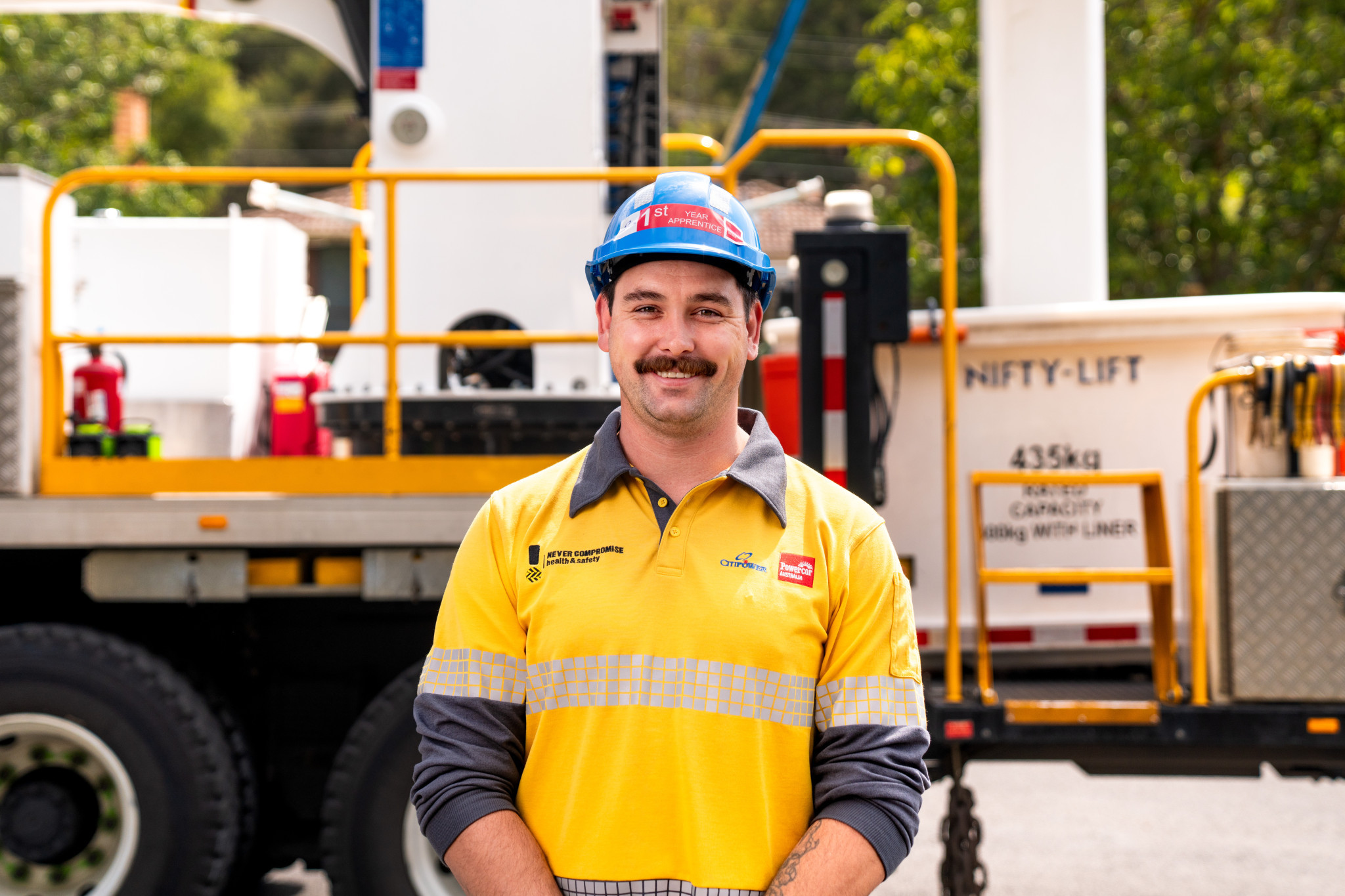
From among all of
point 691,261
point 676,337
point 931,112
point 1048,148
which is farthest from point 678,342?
point 931,112

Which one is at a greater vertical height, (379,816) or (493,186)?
(493,186)

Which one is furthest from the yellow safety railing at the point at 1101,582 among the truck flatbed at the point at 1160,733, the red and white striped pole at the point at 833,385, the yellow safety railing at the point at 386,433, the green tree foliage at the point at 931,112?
the green tree foliage at the point at 931,112

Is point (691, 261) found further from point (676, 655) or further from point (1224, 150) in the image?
point (1224, 150)

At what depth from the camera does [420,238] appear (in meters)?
4.27

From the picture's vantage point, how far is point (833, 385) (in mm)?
3781

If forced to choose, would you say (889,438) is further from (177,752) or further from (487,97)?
(177,752)

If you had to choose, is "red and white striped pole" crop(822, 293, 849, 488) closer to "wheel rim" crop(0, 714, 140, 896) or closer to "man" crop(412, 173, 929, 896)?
"man" crop(412, 173, 929, 896)

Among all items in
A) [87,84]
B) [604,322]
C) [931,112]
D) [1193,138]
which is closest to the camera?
[604,322]

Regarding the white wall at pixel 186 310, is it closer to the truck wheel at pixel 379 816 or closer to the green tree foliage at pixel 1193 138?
the truck wheel at pixel 379 816

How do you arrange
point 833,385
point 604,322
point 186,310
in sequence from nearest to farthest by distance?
point 604,322, point 833,385, point 186,310

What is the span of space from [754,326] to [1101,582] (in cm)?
Answer: 215

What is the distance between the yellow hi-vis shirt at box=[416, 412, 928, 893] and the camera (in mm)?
1860

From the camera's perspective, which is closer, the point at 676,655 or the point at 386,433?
the point at 676,655

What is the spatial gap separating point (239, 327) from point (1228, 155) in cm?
1102
